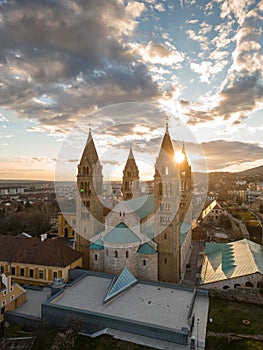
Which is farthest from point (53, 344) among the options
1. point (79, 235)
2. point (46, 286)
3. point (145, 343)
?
point (79, 235)

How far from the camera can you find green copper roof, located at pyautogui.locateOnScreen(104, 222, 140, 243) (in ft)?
102

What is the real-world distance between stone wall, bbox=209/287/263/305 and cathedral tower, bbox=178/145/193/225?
2046cm

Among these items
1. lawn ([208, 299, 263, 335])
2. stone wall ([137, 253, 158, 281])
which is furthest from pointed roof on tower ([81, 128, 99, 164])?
lawn ([208, 299, 263, 335])

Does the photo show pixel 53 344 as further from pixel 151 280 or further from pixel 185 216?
pixel 185 216

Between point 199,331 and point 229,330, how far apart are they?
260cm

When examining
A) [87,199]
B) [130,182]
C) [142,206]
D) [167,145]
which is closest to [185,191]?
[130,182]

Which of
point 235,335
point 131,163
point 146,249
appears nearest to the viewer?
point 235,335

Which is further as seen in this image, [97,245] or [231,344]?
[97,245]

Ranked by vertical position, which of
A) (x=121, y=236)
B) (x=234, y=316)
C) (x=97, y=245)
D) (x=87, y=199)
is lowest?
(x=234, y=316)

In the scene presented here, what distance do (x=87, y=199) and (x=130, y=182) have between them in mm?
12610

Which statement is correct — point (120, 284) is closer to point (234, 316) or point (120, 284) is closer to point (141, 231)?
point (141, 231)

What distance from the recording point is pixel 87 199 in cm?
3822

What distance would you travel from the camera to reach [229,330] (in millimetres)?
22359

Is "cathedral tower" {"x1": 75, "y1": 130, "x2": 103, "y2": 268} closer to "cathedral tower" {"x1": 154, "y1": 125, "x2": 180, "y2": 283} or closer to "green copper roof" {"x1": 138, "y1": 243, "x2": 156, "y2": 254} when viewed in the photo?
"green copper roof" {"x1": 138, "y1": 243, "x2": 156, "y2": 254}
